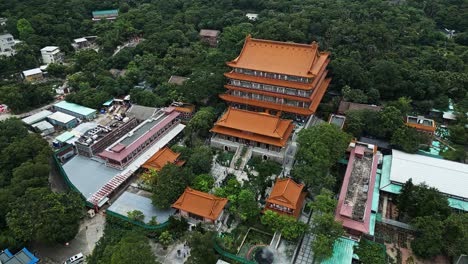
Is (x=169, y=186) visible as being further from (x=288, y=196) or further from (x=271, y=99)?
(x=271, y=99)

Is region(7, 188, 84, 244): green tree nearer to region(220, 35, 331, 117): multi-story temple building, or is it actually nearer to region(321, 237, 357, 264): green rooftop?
region(321, 237, 357, 264): green rooftop

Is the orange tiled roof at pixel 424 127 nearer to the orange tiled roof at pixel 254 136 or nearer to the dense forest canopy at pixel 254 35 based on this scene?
the dense forest canopy at pixel 254 35

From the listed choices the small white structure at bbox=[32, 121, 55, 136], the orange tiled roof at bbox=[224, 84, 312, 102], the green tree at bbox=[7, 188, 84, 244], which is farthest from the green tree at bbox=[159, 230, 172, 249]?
the small white structure at bbox=[32, 121, 55, 136]

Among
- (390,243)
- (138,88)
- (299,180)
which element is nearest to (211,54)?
(138,88)

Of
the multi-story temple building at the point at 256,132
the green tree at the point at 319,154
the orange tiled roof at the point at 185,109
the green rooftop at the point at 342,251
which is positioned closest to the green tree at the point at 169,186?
the multi-story temple building at the point at 256,132

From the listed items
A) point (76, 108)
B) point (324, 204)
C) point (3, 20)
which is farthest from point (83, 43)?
point (324, 204)

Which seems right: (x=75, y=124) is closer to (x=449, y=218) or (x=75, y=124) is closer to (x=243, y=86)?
(x=243, y=86)
